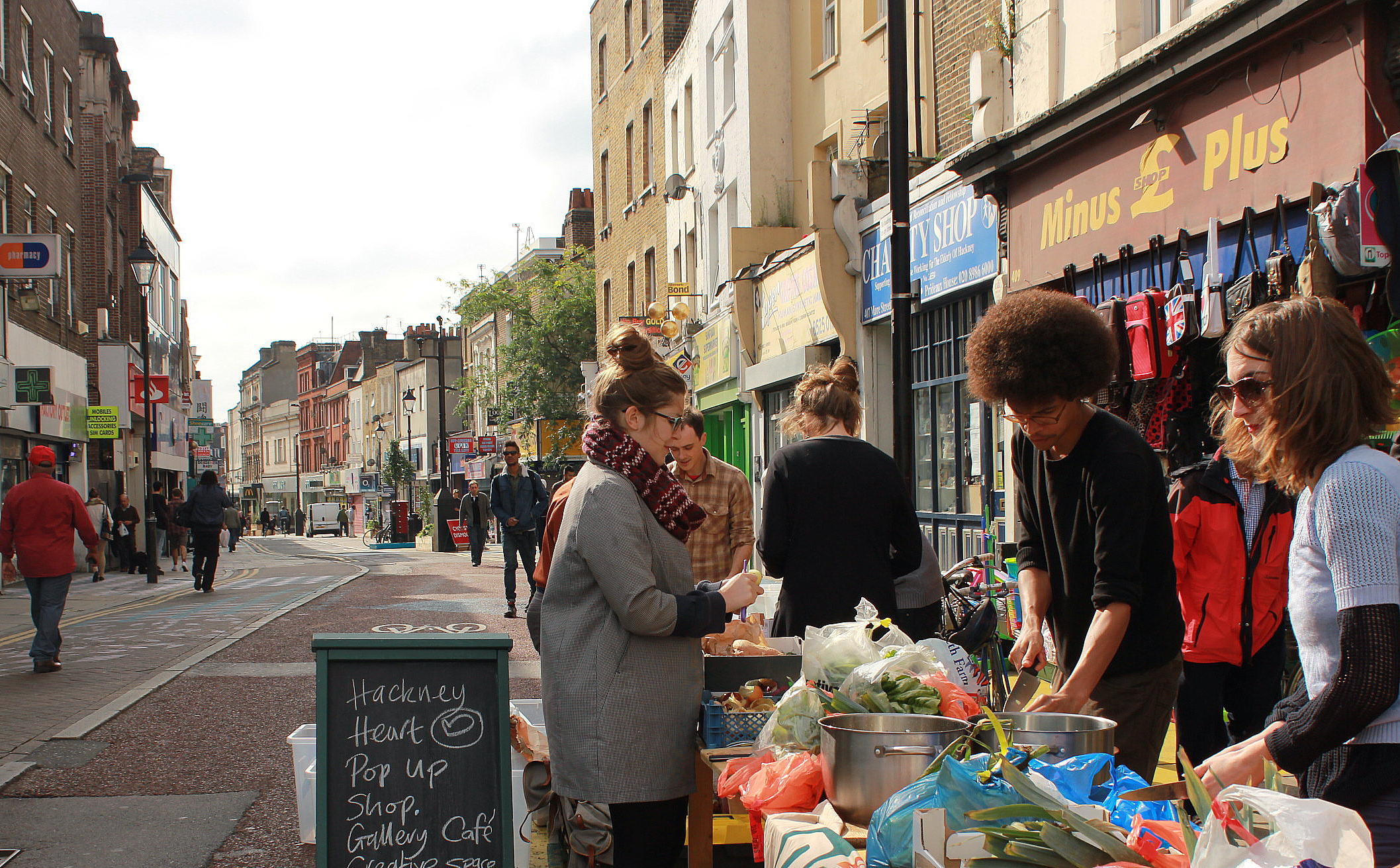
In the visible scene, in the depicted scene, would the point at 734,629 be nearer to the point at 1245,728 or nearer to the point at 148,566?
the point at 1245,728

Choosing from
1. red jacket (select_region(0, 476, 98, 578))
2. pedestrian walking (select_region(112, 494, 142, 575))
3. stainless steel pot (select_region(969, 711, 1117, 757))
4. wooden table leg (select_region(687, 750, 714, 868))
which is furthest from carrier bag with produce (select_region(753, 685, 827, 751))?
pedestrian walking (select_region(112, 494, 142, 575))

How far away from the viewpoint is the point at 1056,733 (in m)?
2.30

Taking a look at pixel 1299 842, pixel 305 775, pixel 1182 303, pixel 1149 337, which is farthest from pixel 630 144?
pixel 1299 842

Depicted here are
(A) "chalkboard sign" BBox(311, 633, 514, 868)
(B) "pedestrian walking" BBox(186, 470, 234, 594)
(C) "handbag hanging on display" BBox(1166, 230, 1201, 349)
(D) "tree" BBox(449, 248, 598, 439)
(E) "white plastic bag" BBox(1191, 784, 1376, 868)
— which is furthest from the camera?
(D) "tree" BBox(449, 248, 598, 439)

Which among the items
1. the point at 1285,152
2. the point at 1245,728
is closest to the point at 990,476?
the point at 1285,152

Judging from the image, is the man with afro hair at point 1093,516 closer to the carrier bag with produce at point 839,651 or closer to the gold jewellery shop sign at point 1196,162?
the carrier bag with produce at point 839,651

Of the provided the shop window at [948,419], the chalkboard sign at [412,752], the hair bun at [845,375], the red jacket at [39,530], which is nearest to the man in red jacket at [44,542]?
the red jacket at [39,530]

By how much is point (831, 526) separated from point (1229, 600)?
5.57 ft

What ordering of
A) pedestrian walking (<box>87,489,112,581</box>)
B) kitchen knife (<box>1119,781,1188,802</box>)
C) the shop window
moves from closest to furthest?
kitchen knife (<box>1119,781,1188,802</box>)
the shop window
pedestrian walking (<box>87,489,112,581</box>)

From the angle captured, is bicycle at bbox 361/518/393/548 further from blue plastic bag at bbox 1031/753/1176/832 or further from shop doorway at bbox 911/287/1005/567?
blue plastic bag at bbox 1031/753/1176/832

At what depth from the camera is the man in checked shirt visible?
634 cm

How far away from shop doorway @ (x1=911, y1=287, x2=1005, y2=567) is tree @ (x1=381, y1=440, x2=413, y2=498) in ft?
165

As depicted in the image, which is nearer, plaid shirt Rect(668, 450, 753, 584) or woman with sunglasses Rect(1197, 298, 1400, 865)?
woman with sunglasses Rect(1197, 298, 1400, 865)

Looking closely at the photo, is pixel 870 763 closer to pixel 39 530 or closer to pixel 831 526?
pixel 831 526
